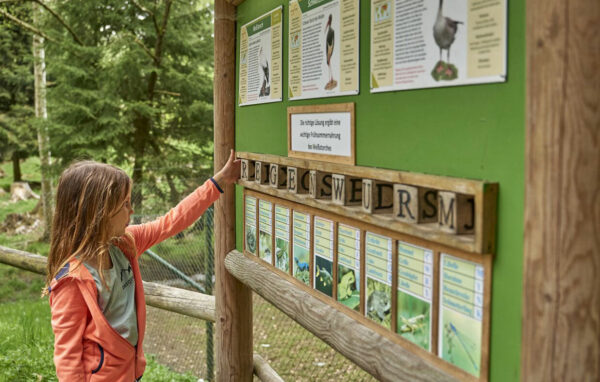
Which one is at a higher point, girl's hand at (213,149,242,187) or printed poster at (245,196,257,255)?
girl's hand at (213,149,242,187)

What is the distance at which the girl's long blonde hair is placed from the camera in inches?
97.0

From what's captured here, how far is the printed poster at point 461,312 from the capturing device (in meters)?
1.54

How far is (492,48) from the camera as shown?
1466 mm

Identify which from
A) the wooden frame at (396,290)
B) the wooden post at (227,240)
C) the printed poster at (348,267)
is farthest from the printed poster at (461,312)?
the wooden post at (227,240)

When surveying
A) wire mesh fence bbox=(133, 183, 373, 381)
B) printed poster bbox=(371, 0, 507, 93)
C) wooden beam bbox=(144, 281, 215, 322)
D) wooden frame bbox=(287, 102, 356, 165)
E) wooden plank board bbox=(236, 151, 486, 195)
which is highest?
printed poster bbox=(371, 0, 507, 93)

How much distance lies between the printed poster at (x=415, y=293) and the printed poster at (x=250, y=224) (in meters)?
1.29

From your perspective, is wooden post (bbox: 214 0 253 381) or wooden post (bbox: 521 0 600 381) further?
wooden post (bbox: 214 0 253 381)

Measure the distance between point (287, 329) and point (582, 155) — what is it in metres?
6.14

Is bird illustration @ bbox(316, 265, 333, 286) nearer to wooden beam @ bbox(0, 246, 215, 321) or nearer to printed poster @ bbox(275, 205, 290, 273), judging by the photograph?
printed poster @ bbox(275, 205, 290, 273)

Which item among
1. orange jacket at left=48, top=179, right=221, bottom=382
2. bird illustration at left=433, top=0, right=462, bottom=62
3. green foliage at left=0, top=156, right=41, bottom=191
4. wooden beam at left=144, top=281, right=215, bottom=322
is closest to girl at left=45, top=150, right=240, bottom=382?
orange jacket at left=48, top=179, right=221, bottom=382

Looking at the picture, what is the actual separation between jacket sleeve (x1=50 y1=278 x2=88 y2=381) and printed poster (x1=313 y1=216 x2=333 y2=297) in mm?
919

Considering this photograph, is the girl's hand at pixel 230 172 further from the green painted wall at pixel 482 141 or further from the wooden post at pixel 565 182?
the wooden post at pixel 565 182

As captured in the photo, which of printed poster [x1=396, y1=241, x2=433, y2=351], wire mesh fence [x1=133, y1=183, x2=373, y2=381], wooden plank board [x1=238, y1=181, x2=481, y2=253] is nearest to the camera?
wooden plank board [x1=238, y1=181, x2=481, y2=253]

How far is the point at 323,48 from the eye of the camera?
2.32 meters
